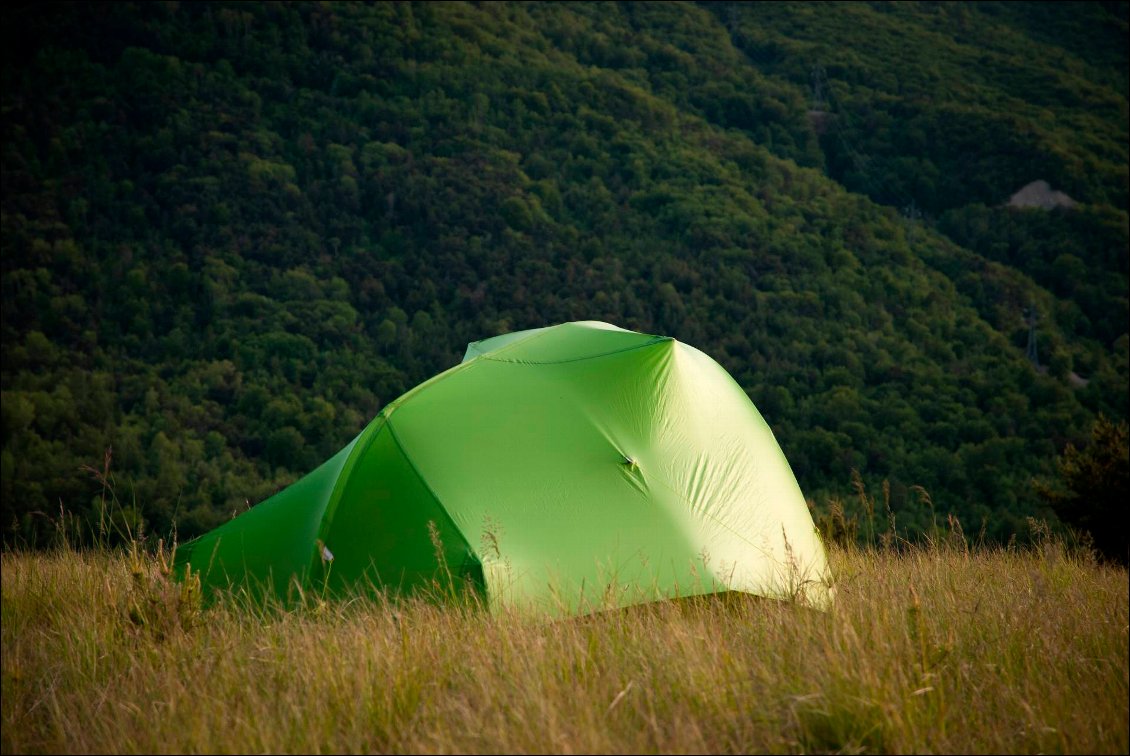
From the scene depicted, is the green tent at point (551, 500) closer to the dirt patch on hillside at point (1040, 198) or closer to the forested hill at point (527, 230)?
the forested hill at point (527, 230)

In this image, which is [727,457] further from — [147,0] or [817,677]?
[147,0]

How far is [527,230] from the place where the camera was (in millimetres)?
42125

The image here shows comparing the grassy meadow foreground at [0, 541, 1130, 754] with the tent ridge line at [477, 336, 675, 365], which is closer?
the grassy meadow foreground at [0, 541, 1130, 754]

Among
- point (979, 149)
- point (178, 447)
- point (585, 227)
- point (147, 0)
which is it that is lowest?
point (178, 447)

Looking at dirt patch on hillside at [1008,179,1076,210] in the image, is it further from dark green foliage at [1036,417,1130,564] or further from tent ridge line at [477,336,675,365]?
tent ridge line at [477,336,675,365]

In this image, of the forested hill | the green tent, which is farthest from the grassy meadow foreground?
the forested hill

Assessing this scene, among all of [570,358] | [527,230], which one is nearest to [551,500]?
[570,358]

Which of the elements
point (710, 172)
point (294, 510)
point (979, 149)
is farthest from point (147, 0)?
point (294, 510)

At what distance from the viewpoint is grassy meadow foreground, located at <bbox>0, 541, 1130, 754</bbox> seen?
99.7 inches

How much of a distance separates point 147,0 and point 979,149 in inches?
2029

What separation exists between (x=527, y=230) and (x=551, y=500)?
38584mm

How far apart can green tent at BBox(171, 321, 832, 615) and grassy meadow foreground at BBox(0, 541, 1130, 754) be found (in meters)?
0.32

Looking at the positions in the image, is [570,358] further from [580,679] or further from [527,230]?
[527,230]

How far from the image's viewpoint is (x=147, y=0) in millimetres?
54531
